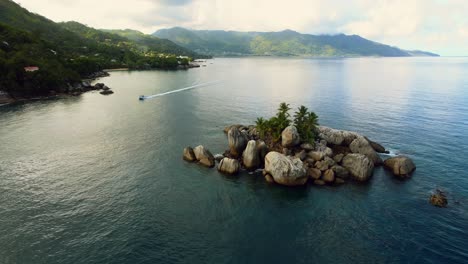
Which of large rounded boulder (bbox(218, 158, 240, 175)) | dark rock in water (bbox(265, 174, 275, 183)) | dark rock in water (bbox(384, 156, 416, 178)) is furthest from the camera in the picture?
large rounded boulder (bbox(218, 158, 240, 175))

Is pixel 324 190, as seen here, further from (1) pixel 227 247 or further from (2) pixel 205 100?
(2) pixel 205 100

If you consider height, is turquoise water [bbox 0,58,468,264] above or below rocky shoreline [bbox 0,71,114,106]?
below

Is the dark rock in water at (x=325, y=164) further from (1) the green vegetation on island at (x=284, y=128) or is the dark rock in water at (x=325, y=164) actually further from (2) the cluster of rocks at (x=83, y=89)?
(2) the cluster of rocks at (x=83, y=89)

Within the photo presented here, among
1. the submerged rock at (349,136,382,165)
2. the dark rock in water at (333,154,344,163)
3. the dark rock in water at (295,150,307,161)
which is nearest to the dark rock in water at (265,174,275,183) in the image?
the dark rock in water at (295,150,307,161)

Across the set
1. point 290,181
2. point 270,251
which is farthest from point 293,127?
point 270,251

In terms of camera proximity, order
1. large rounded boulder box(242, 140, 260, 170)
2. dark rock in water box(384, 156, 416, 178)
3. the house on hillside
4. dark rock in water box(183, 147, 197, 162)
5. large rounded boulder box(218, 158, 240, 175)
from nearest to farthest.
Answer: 1. dark rock in water box(384, 156, 416, 178)
2. large rounded boulder box(218, 158, 240, 175)
3. large rounded boulder box(242, 140, 260, 170)
4. dark rock in water box(183, 147, 197, 162)
5. the house on hillside

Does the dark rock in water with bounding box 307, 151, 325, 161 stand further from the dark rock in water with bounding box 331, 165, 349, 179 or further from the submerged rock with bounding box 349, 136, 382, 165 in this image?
the submerged rock with bounding box 349, 136, 382, 165
